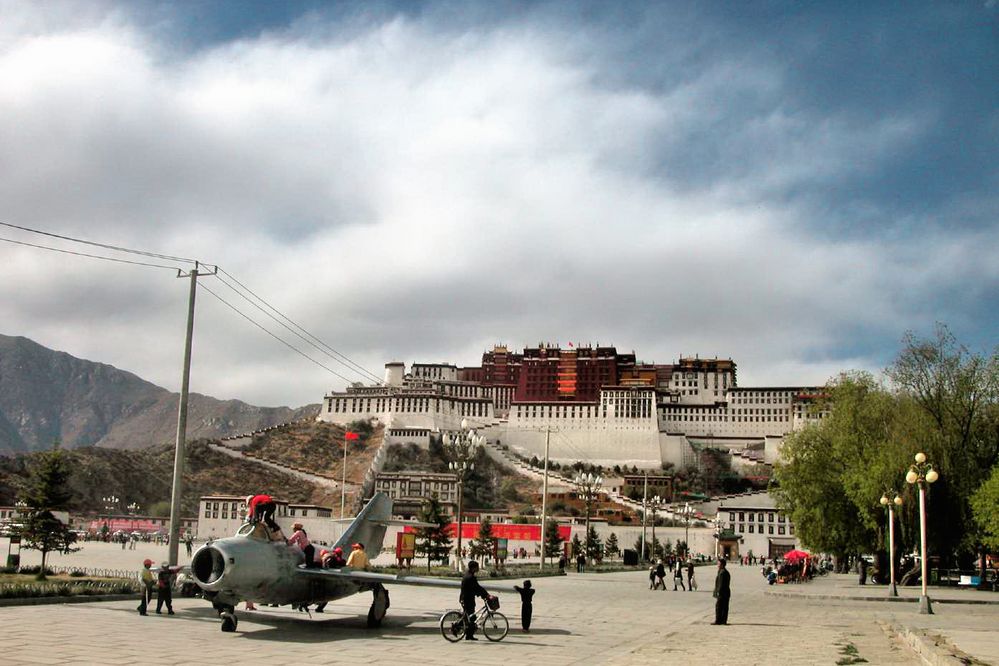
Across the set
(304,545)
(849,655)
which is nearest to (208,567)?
(304,545)

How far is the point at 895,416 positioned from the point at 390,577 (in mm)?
32141

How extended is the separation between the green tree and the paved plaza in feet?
35.3

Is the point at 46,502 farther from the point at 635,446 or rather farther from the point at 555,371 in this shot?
the point at 555,371

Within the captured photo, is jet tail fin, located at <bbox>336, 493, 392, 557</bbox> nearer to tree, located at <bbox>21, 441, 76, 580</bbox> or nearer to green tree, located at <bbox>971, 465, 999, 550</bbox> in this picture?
tree, located at <bbox>21, 441, 76, 580</bbox>

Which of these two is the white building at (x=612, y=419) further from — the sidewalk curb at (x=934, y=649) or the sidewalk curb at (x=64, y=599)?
the sidewalk curb at (x=934, y=649)

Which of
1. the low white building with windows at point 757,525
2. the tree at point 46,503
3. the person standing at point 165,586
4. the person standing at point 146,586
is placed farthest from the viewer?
the low white building with windows at point 757,525

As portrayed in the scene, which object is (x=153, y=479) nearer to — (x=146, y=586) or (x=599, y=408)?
(x=599, y=408)

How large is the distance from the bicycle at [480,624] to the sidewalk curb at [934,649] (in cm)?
717

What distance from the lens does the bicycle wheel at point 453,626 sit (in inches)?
667

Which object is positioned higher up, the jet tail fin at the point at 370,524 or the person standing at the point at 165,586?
the jet tail fin at the point at 370,524

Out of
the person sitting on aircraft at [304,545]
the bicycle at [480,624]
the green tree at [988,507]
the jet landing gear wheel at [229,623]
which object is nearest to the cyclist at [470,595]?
the bicycle at [480,624]

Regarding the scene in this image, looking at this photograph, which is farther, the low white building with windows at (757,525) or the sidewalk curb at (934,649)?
the low white building with windows at (757,525)

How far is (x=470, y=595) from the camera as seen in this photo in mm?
17391

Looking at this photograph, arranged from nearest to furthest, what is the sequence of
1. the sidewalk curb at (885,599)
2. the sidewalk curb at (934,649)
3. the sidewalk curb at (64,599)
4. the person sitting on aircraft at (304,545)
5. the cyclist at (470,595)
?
the sidewalk curb at (934,649) < the cyclist at (470,595) < the person sitting on aircraft at (304,545) < the sidewalk curb at (64,599) < the sidewalk curb at (885,599)
